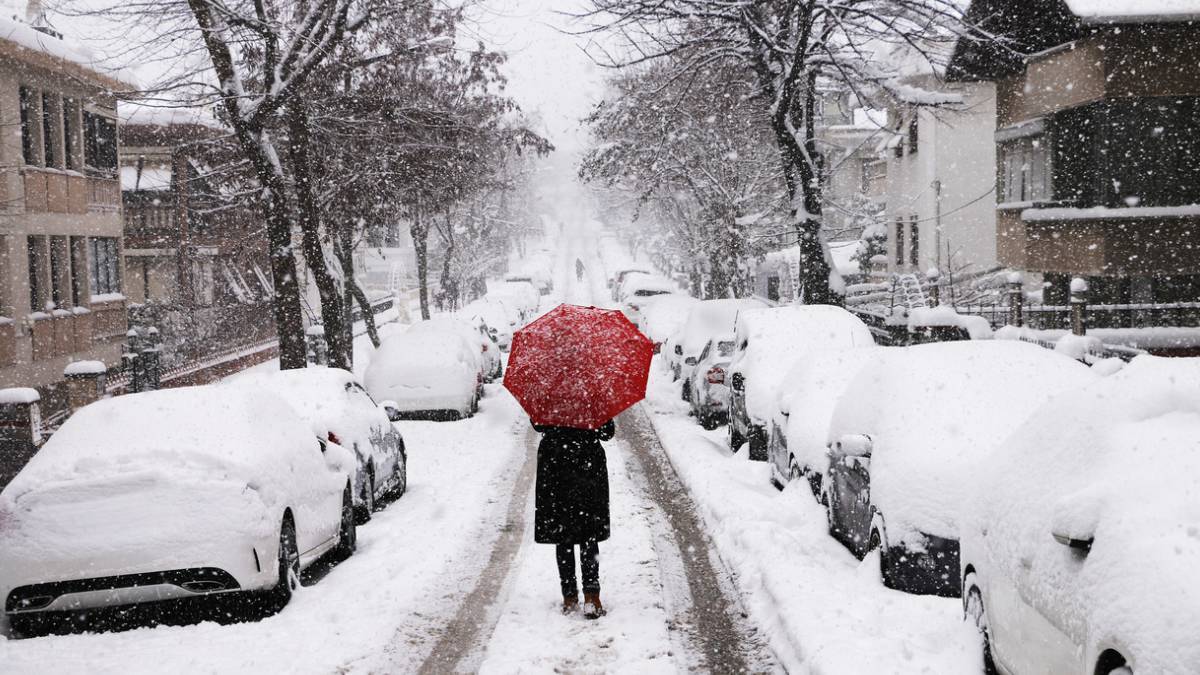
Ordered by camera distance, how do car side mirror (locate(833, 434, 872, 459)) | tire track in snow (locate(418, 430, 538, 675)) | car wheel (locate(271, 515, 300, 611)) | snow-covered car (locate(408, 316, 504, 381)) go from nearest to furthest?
tire track in snow (locate(418, 430, 538, 675)), car wheel (locate(271, 515, 300, 611)), car side mirror (locate(833, 434, 872, 459)), snow-covered car (locate(408, 316, 504, 381))

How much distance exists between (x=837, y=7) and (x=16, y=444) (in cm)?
1360

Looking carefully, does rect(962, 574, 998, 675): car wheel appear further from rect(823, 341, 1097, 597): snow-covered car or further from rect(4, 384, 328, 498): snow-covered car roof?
rect(4, 384, 328, 498): snow-covered car roof

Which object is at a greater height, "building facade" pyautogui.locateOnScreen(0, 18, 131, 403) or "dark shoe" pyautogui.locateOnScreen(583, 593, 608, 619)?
"building facade" pyautogui.locateOnScreen(0, 18, 131, 403)

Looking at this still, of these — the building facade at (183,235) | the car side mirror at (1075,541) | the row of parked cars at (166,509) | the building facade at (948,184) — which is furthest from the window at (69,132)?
the car side mirror at (1075,541)

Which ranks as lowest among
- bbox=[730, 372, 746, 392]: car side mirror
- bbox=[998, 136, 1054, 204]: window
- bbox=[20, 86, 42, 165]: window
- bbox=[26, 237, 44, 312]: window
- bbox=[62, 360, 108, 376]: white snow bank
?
bbox=[730, 372, 746, 392]: car side mirror

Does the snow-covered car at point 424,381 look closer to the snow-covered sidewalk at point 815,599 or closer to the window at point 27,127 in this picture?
the snow-covered sidewalk at point 815,599

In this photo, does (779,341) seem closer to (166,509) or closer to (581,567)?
(581,567)

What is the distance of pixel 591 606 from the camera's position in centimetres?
724

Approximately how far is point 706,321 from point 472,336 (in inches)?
206

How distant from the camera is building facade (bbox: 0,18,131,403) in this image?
22734mm

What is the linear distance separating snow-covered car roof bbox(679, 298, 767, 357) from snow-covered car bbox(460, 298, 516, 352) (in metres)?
12.1

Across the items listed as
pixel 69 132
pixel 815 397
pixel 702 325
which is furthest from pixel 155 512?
pixel 69 132

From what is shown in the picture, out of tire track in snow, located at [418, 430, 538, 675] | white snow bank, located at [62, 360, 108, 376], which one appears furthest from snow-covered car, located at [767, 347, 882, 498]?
white snow bank, located at [62, 360, 108, 376]

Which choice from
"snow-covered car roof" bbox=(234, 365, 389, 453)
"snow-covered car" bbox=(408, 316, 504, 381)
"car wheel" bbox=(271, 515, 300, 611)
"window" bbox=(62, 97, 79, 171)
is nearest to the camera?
"car wheel" bbox=(271, 515, 300, 611)
